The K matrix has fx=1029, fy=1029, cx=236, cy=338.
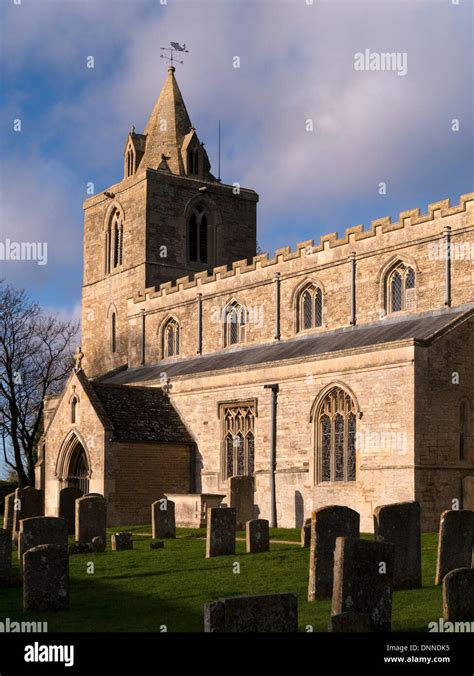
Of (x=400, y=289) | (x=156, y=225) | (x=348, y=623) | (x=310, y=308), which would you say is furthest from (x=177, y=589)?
(x=156, y=225)

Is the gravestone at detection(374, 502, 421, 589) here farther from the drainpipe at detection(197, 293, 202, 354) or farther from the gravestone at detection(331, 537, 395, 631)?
the drainpipe at detection(197, 293, 202, 354)

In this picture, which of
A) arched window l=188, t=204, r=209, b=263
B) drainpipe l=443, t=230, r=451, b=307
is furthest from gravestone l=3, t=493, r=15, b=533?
arched window l=188, t=204, r=209, b=263

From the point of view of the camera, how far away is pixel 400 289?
104 ft

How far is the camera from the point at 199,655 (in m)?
9.92

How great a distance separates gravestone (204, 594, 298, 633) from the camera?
1047 centimetres

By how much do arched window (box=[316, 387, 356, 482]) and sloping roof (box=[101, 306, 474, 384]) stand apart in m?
1.42

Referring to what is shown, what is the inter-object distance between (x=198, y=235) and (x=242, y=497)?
69.2 feet

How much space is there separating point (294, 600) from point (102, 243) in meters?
38.3

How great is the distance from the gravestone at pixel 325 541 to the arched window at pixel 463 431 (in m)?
10.7

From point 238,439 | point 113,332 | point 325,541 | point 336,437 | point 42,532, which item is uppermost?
point 113,332

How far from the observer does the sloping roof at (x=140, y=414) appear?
32.2m

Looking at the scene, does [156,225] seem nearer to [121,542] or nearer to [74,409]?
[74,409]

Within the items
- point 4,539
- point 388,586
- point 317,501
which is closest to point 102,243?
point 317,501

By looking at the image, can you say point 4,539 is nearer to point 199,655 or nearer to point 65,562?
point 65,562
